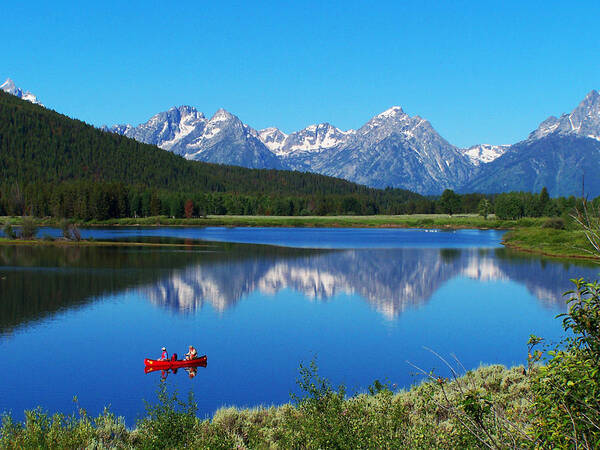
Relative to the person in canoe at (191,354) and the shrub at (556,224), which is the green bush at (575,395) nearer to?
the person in canoe at (191,354)

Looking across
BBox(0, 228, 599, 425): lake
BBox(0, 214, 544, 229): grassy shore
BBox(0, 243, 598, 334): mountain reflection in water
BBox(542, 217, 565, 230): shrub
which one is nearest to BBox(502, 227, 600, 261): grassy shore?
BBox(0, 243, 598, 334): mountain reflection in water

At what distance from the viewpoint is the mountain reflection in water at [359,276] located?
41.7m

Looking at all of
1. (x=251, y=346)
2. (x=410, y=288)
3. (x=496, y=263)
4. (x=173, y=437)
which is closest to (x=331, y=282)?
(x=410, y=288)

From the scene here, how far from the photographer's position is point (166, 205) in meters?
196

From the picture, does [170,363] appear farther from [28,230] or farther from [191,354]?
[28,230]

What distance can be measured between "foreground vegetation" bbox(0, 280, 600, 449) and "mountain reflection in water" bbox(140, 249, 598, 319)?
20208mm

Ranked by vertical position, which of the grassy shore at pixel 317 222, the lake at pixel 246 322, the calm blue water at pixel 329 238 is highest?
the grassy shore at pixel 317 222

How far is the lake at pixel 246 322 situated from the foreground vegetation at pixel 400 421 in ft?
11.3

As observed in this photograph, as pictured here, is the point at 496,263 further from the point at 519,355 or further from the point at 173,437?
the point at 173,437

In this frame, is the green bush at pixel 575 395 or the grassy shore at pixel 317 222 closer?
the green bush at pixel 575 395

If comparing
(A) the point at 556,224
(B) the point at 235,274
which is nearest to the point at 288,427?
(B) the point at 235,274

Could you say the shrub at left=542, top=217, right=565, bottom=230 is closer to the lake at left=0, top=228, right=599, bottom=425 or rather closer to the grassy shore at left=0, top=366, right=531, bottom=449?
the lake at left=0, top=228, right=599, bottom=425

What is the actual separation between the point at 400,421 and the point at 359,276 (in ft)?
129

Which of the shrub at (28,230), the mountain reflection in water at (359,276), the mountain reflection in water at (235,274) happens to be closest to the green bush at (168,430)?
the mountain reflection in water at (235,274)
